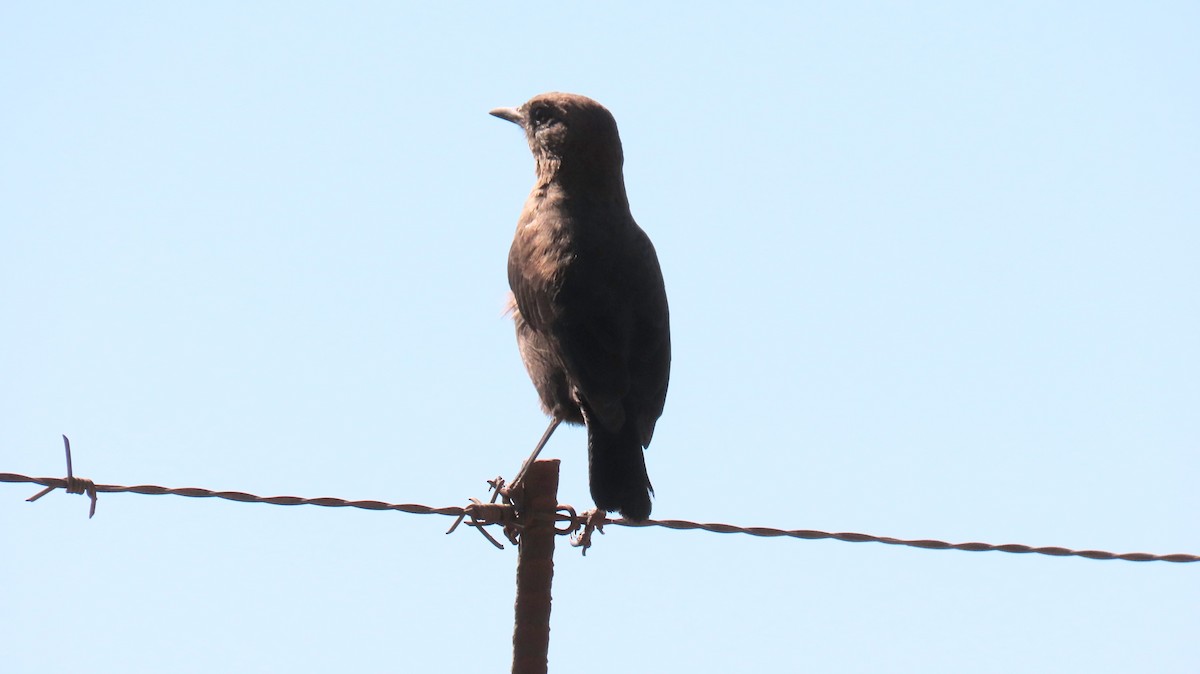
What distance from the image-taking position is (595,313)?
695cm

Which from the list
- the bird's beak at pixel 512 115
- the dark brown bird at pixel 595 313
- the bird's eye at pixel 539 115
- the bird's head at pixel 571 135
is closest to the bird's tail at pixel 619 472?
the dark brown bird at pixel 595 313

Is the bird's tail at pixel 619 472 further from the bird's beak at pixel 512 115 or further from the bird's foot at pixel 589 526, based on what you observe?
the bird's beak at pixel 512 115

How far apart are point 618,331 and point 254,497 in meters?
2.63

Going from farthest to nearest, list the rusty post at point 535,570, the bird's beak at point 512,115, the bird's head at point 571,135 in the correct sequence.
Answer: the bird's beak at point 512,115 → the bird's head at point 571,135 → the rusty post at point 535,570

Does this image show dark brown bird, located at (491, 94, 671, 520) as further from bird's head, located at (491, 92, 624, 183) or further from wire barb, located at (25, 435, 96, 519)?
wire barb, located at (25, 435, 96, 519)

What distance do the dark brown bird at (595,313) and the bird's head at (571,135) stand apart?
0.01m

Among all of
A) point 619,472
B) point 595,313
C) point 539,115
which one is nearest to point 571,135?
Answer: point 539,115

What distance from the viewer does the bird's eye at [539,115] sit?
861 cm

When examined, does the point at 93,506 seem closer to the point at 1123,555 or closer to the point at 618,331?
the point at 618,331

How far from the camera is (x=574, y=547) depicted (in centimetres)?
604

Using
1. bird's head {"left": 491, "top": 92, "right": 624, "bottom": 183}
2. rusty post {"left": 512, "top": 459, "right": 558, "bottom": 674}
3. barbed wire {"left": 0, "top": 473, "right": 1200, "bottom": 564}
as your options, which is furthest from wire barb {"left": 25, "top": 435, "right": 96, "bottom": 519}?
bird's head {"left": 491, "top": 92, "right": 624, "bottom": 183}

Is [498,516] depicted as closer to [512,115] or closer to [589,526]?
[589,526]

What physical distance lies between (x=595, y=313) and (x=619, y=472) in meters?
0.97

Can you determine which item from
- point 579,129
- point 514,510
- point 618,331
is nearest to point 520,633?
point 514,510
